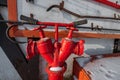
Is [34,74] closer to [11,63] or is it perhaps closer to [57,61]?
[11,63]

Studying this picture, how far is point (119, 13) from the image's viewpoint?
156 cm

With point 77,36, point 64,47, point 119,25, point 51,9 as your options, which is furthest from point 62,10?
point 119,25

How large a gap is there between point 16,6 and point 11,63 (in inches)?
17.4

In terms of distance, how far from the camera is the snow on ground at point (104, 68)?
129cm

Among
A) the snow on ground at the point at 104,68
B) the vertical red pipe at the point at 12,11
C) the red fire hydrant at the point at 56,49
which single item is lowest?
the snow on ground at the point at 104,68

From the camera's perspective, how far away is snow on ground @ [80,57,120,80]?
1286 mm

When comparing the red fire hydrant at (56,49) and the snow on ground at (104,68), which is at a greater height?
the red fire hydrant at (56,49)

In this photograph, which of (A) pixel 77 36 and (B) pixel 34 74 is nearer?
(A) pixel 77 36

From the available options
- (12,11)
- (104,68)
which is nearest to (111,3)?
(104,68)

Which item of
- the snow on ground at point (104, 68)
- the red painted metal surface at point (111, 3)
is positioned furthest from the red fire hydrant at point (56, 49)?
the red painted metal surface at point (111, 3)

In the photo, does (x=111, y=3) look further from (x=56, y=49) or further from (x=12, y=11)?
(x=12, y=11)

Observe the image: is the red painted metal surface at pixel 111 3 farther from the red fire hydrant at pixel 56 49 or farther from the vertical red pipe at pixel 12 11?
the vertical red pipe at pixel 12 11

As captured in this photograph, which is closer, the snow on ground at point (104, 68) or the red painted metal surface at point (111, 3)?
the snow on ground at point (104, 68)

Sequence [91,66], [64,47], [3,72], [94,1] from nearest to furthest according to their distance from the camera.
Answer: [64,47], [91,66], [94,1], [3,72]
